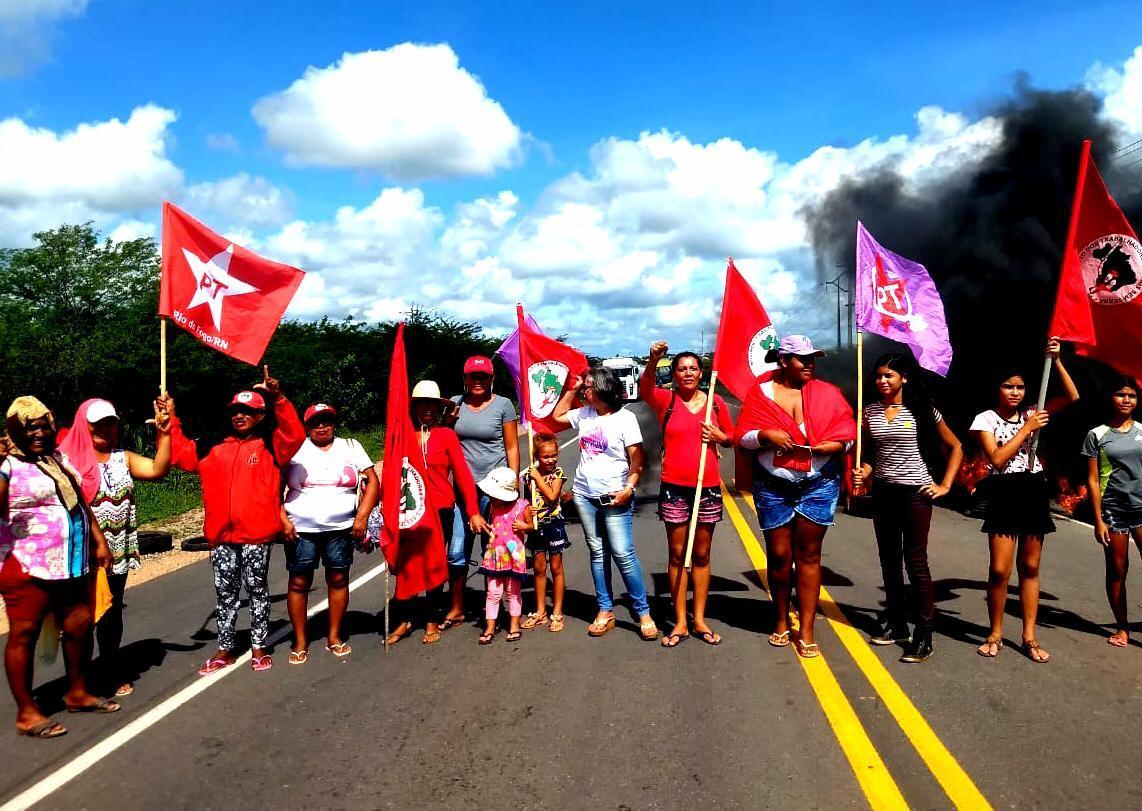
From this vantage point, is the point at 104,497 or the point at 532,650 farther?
the point at 532,650

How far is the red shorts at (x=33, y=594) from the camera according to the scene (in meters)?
4.31

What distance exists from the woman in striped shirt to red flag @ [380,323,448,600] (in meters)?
2.85

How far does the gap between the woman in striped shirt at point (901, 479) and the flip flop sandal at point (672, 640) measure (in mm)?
1241

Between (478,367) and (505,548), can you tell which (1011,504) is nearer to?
(505,548)

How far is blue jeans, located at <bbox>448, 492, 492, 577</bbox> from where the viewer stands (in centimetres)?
612

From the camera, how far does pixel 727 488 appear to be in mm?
14062

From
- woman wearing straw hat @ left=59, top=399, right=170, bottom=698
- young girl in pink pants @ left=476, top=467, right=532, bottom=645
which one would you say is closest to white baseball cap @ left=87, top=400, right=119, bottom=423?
woman wearing straw hat @ left=59, top=399, right=170, bottom=698

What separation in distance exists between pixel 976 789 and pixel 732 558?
4.98m

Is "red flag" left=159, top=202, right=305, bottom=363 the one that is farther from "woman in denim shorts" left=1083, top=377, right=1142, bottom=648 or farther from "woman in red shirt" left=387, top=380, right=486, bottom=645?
"woman in denim shorts" left=1083, top=377, right=1142, bottom=648

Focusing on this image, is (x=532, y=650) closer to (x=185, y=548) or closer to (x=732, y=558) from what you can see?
(x=732, y=558)

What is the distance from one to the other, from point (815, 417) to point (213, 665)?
13.3 ft

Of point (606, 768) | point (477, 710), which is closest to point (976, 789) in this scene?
point (606, 768)

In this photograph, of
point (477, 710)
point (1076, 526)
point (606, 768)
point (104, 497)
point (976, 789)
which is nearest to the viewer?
point (976, 789)

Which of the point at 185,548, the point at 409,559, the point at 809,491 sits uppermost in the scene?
the point at 809,491
